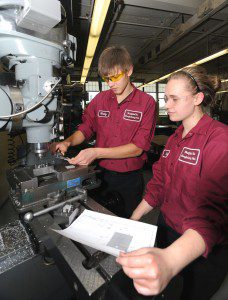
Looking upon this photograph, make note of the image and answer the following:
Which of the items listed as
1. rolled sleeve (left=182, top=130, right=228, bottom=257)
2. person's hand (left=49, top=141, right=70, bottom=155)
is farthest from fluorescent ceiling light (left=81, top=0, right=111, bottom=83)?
rolled sleeve (left=182, top=130, right=228, bottom=257)

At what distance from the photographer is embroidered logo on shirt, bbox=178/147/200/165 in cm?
99

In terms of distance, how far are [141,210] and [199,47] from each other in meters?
7.32

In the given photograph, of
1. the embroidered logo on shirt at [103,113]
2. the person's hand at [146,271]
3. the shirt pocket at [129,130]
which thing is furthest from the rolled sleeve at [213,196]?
the embroidered logo on shirt at [103,113]

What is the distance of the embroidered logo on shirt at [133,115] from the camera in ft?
5.38

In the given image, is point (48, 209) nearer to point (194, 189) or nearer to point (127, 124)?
point (194, 189)

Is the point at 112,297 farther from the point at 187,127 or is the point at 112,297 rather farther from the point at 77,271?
the point at 187,127

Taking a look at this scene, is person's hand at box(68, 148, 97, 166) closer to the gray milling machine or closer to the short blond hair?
the gray milling machine

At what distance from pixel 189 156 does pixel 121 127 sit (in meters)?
0.75

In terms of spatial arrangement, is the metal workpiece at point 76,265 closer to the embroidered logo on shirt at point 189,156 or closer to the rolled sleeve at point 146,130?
the embroidered logo on shirt at point 189,156

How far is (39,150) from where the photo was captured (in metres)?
1.12

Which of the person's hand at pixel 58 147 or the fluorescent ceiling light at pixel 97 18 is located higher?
the fluorescent ceiling light at pixel 97 18

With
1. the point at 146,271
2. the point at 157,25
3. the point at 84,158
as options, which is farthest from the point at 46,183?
the point at 157,25

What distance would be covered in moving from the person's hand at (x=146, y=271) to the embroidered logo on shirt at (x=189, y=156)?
0.58 meters

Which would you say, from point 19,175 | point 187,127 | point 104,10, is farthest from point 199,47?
Answer: point 19,175
